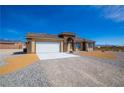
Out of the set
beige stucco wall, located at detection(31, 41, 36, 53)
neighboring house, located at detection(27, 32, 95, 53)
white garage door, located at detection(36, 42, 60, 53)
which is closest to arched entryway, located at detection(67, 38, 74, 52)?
neighboring house, located at detection(27, 32, 95, 53)

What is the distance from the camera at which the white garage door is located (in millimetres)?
17734

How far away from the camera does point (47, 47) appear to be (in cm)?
1822

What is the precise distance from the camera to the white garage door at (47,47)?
698 inches

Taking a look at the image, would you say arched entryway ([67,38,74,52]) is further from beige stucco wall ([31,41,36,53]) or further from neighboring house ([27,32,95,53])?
beige stucco wall ([31,41,36,53])

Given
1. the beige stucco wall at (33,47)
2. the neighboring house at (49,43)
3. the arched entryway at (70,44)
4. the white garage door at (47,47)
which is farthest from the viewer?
the arched entryway at (70,44)

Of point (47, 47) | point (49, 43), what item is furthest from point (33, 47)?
point (49, 43)

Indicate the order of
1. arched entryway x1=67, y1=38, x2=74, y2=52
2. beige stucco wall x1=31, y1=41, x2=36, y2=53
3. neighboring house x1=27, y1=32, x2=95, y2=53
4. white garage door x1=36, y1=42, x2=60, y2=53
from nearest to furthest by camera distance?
beige stucco wall x1=31, y1=41, x2=36, y2=53, neighboring house x1=27, y1=32, x2=95, y2=53, white garage door x1=36, y1=42, x2=60, y2=53, arched entryway x1=67, y1=38, x2=74, y2=52

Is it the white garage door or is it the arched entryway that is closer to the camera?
the white garage door

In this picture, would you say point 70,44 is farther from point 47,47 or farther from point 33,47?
point 33,47

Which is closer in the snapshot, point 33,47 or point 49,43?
point 33,47

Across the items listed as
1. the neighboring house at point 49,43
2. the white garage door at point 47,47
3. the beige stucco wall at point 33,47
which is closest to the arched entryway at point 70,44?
the neighboring house at point 49,43

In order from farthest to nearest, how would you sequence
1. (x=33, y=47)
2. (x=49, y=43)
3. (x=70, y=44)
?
1. (x=70, y=44)
2. (x=49, y=43)
3. (x=33, y=47)

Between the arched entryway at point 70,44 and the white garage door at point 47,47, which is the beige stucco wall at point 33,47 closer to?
the white garage door at point 47,47
